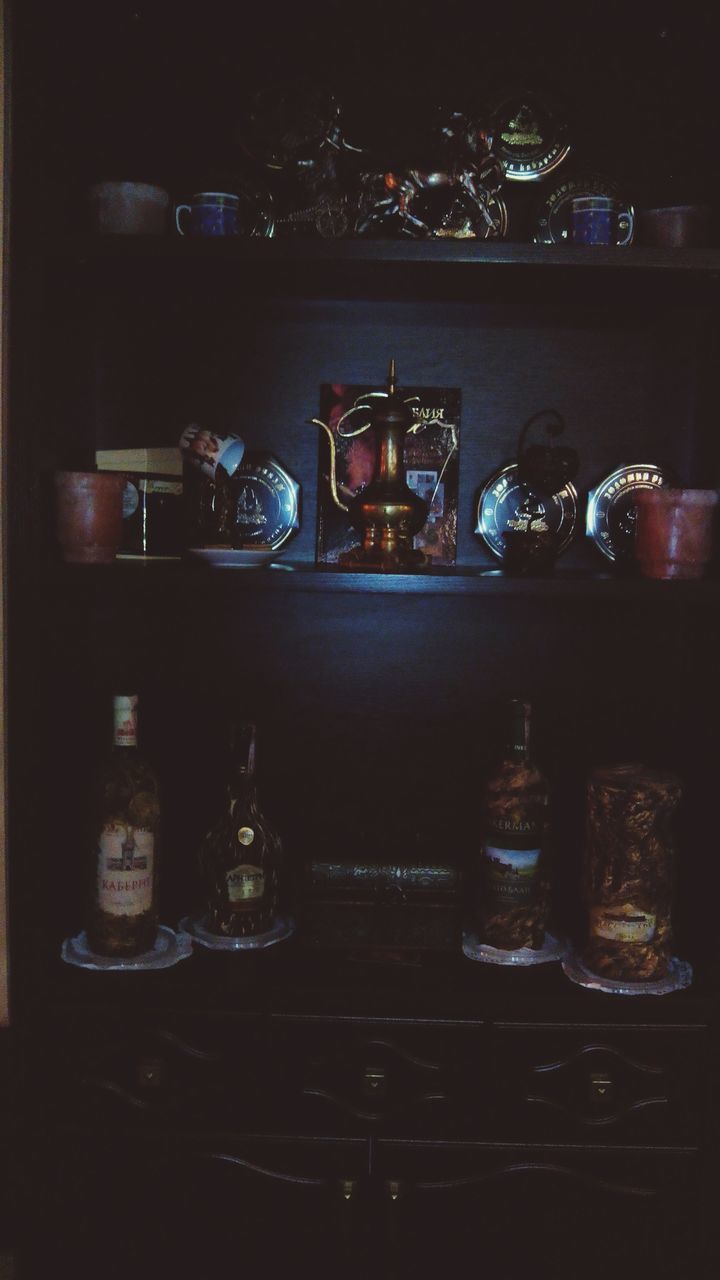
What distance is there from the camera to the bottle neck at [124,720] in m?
1.51

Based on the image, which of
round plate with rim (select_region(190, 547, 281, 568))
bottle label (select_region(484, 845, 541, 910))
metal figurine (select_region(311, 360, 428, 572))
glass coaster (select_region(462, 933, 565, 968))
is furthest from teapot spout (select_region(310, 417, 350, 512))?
glass coaster (select_region(462, 933, 565, 968))

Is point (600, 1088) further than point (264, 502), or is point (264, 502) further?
point (264, 502)

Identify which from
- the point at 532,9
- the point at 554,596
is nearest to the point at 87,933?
the point at 554,596

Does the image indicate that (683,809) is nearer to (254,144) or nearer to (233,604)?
(233,604)

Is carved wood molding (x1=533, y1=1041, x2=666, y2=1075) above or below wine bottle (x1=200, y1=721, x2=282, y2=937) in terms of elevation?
below

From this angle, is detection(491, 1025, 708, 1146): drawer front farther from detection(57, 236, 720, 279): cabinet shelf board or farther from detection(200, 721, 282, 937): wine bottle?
detection(57, 236, 720, 279): cabinet shelf board

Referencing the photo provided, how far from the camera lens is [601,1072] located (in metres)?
1.43

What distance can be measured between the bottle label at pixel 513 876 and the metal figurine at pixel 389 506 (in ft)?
1.48

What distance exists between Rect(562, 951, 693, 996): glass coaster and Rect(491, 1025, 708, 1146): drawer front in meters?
0.06

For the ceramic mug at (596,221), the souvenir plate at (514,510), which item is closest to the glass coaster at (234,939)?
the souvenir plate at (514,510)

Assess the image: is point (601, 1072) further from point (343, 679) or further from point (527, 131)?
point (527, 131)

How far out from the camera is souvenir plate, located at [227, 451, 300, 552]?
1721 mm

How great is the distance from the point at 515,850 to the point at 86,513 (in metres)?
0.79

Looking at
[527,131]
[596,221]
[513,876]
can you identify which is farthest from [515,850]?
[527,131]
